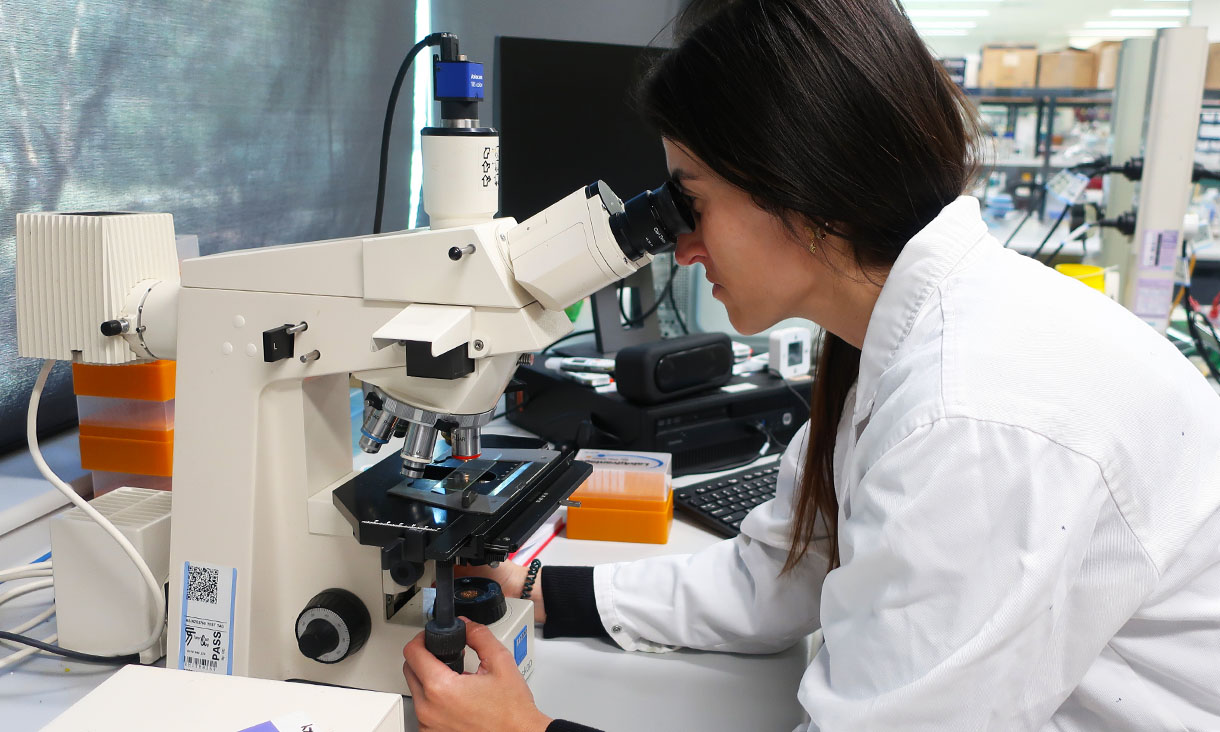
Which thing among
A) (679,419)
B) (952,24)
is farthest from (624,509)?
(952,24)

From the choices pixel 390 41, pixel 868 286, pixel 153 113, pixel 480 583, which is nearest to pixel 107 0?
pixel 153 113

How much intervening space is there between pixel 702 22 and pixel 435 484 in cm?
50

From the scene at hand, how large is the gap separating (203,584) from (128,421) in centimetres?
36

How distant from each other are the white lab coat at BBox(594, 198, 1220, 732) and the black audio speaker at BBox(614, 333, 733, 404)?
2.20 ft

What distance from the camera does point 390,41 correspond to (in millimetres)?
1882

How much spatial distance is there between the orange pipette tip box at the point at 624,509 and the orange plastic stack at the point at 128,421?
521 mm

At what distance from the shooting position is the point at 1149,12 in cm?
352

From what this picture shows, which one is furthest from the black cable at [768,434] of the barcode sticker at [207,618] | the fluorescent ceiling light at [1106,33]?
the fluorescent ceiling light at [1106,33]

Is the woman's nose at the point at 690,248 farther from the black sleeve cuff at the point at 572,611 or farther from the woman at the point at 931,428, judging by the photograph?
the black sleeve cuff at the point at 572,611

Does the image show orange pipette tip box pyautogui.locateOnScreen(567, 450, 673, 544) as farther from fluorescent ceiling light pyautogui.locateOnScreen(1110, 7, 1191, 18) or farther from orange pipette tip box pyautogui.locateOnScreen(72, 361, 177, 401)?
fluorescent ceiling light pyautogui.locateOnScreen(1110, 7, 1191, 18)

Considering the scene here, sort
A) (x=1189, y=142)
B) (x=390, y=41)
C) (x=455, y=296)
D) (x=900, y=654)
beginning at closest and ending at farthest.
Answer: (x=900, y=654), (x=455, y=296), (x=390, y=41), (x=1189, y=142)

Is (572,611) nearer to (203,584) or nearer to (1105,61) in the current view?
(203,584)

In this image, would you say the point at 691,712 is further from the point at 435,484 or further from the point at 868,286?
the point at 868,286

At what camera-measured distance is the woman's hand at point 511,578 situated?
3.33 ft
